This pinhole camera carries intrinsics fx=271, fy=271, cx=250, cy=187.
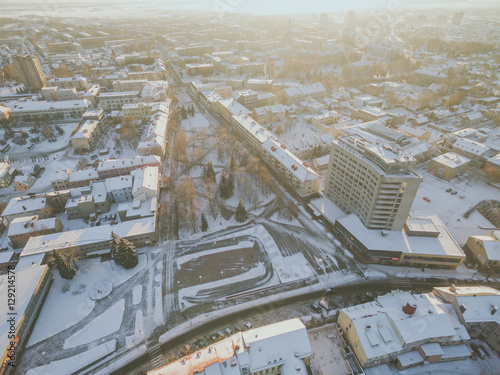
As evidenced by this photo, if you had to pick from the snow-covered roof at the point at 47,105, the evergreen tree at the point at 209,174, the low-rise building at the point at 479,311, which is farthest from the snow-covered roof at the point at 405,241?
the snow-covered roof at the point at 47,105

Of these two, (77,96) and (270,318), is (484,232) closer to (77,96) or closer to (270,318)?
(270,318)

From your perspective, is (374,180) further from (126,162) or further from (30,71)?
(30,71)

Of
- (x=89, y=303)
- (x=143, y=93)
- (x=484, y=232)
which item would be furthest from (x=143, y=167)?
(x=484, y=232)

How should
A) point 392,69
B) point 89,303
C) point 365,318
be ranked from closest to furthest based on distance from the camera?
1. point 365,318
2. point 89,303
3. point 392,69

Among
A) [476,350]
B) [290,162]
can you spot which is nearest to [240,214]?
[290,162]

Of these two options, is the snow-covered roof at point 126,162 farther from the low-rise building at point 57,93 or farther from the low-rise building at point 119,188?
the low-rise building at point 57,93

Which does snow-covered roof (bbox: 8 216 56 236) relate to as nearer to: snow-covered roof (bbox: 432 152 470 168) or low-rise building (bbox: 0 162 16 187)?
low-rise building (bbox: 0 162 16 187)
